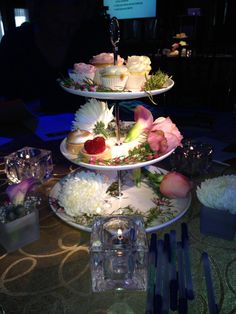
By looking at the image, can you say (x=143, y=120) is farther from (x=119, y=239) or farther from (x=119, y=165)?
(x=119, y=239)

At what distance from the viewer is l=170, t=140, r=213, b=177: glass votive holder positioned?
1.39 meters

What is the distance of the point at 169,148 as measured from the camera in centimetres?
115

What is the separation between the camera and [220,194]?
940 millimetres

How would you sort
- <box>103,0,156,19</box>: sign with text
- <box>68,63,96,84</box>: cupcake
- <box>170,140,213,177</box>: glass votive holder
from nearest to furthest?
<box>68,63,96,84</box>: cupcake < <box>170,140,213,177</box>: glass votive holder < <box>103,0,156,19</box>: sign with text

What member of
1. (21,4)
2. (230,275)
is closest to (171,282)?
(230,275)

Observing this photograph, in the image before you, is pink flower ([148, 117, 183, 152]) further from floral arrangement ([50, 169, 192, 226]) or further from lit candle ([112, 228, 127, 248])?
lit candle ([112, 228, 127, 248])

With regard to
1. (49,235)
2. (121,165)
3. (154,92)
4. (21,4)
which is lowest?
(49,235)

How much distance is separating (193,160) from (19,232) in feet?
2.76

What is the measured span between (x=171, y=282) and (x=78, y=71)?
3.02 feet

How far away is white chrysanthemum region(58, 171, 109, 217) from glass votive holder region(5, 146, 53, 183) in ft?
1.14

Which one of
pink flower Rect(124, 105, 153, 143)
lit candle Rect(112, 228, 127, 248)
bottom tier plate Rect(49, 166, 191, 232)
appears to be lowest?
bottom tier plate Rect(49, 166, 191, 232)

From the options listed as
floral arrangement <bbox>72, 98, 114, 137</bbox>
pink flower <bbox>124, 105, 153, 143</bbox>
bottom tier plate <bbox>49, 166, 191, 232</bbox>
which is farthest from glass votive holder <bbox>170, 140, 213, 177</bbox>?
floral arrangement <bbox>72, 98, 114, 137</bbox>

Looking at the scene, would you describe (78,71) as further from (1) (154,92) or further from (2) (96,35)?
(2) (96,35)

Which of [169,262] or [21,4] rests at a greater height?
[21,4]
